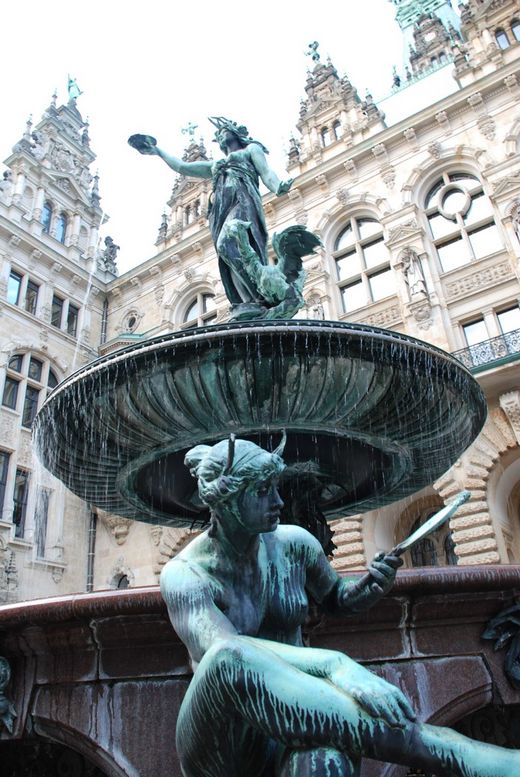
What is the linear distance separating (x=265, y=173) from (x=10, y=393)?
16.6 m

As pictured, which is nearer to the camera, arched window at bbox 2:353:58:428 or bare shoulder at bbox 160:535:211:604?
bare shoulder at bbox 160:535:211:604

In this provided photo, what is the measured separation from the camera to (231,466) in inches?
67.6

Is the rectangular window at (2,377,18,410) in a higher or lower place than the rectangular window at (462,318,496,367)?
higher

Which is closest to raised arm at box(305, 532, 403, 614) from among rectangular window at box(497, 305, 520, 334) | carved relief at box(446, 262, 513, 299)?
rectangular window at box(497, 305, 520, 334)

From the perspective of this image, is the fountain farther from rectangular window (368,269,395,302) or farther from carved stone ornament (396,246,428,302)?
rectangular window (368,269,395,302)

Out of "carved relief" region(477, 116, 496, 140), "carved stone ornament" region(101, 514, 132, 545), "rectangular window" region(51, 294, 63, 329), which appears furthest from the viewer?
"rectangular window" region(51, 294, 63, 329)

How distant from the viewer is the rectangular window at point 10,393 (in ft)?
64.0

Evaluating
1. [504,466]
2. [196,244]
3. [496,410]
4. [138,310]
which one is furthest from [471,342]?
[138,310]

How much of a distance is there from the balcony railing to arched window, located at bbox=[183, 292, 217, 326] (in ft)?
33.0

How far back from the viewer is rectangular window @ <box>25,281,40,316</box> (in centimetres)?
2158

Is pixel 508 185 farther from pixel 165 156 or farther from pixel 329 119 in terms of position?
pixel 165 156

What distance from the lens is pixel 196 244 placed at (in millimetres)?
22422

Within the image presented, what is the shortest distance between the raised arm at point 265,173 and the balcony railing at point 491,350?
924cm

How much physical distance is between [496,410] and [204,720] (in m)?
13.8
